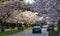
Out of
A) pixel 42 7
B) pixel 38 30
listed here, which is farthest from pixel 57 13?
pixel 38 30

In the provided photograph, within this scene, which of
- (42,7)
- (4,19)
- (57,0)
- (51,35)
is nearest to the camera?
(57,0)

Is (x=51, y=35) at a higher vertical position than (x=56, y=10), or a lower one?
lower

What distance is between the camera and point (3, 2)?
4022 centimetres

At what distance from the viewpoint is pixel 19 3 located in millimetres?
39219

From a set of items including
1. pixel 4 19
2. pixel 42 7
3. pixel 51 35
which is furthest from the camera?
pixel 4 19

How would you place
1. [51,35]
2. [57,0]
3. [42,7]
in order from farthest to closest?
[51,35], [42,7], [57,0]

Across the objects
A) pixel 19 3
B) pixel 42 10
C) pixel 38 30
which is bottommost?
pixel 38 30

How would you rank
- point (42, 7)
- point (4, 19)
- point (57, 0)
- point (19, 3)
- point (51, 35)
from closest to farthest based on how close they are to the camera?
point (57, 0) → point (42, 7) → point (51, 35) → point (19, 3) → point (4, 19)

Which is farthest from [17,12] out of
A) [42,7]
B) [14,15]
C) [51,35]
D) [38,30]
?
[42,7]

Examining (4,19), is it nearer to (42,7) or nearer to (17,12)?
(17,12)

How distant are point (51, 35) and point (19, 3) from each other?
22257 millimetres

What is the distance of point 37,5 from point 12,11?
26.5 metres

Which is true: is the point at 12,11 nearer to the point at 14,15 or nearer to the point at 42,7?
the point at 14,15

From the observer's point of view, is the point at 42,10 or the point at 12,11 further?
the point at 12,11
